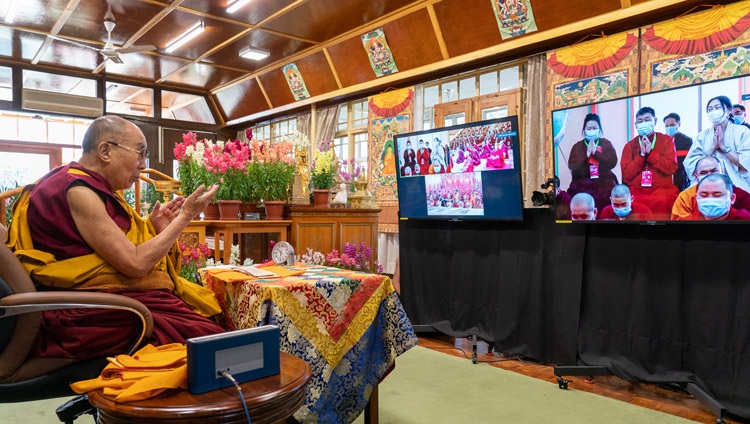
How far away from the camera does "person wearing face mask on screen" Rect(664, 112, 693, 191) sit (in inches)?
103

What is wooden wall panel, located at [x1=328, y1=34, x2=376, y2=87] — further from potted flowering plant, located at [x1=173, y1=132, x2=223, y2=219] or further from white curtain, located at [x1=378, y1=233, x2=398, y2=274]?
potted flowering plant, located at [x1=173, y1=132, x2=223, y2=219]

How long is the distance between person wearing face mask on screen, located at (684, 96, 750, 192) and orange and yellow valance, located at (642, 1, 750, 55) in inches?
54.6

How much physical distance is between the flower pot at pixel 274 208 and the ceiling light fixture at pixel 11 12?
14.1 ft

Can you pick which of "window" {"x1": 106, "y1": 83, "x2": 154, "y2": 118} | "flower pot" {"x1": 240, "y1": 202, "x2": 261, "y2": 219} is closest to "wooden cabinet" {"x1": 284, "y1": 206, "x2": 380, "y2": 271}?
"flower pot" {"x1": 240, "y1": 202, "x2": 261, "y2": 219}

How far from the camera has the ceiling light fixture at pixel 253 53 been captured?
22.4 ft

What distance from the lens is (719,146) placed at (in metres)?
2.50

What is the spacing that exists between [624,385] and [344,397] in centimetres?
196

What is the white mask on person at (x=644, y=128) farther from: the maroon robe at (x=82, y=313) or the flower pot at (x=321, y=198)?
the maroon robe at (x=82, y=313)

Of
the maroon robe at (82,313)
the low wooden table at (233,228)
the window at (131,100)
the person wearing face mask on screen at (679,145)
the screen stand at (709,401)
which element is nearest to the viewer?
the maroon robe at (82,313)

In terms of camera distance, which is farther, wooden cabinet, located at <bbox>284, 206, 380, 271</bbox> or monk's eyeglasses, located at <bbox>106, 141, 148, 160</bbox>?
wooden cabinet, located at <bbox>284, 206, 380, 271</bbox>

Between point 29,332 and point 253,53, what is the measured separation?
6143 millimetres

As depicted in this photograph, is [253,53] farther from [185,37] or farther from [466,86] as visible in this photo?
[466,86]

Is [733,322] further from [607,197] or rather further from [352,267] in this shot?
[352,267]

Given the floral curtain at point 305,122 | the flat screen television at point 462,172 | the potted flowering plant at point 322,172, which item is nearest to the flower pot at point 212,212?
the potted flowering plant at point 322,172
